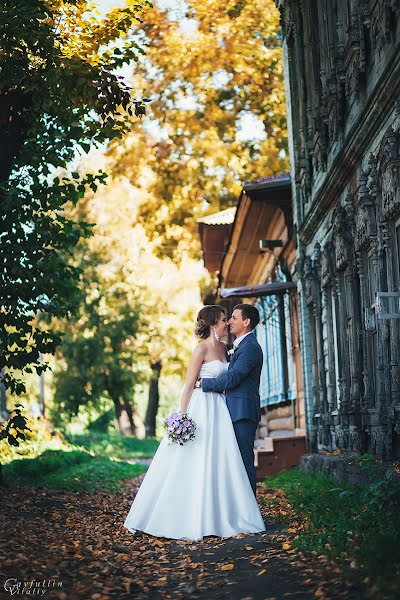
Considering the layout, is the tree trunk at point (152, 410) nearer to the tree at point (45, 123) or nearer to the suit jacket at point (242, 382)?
the tree at point (45, 123)

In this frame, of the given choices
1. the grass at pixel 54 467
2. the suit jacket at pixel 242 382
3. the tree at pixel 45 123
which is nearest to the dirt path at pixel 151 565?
the suit jacket at pixel 242 382

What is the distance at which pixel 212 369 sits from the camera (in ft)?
31.6

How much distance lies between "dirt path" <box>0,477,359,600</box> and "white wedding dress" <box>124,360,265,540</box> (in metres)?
0.15

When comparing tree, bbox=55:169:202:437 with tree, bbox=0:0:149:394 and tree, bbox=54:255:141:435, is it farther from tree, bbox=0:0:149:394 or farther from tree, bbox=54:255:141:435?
tree, bbox=0:0:149:394

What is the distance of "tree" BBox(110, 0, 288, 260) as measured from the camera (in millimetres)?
25125

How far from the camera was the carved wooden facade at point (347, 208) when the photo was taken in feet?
31.1

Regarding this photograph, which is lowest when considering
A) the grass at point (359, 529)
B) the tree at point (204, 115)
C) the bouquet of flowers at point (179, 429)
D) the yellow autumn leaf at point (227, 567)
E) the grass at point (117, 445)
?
the yellow autumn leaf at point (227, 567)

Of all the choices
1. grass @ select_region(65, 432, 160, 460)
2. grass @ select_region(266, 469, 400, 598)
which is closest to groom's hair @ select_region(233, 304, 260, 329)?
grass @ select_region(266, 469, 400, 598)

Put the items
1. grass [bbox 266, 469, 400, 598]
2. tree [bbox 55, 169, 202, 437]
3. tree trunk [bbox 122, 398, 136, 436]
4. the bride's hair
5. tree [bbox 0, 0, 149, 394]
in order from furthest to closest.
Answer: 1. tree trunk [bbox 122, 398, 136, 436]
2. tree [bbox 55, 169, 202, 437]
3. tree [bbox 0, 0, 149, 394]
4. the bride's hair
5. grass [bbox 266, 469, 400, 598]

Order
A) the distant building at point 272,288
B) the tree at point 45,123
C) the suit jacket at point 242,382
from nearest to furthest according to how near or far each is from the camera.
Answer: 1. the suit jacket at point 242,382
2. the tree at point 45,123
3. the distant building at point 272,288

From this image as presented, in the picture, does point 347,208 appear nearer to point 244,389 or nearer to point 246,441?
point 244,389

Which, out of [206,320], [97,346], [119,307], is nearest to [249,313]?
[206,320]

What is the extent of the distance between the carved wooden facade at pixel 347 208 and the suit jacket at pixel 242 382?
1.37 m

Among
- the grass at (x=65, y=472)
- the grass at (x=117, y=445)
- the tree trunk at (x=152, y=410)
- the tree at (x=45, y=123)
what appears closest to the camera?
the tree at (x=45, y=123)
